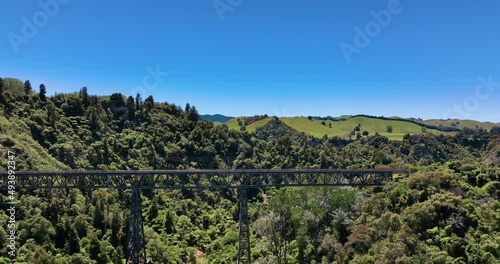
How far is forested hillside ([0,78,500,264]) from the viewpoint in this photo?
40.8 meters

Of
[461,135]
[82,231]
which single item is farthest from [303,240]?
[461,135]

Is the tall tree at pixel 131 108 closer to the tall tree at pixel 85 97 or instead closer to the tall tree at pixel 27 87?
the tall tree at pixel 85 97

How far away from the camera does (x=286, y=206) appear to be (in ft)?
186

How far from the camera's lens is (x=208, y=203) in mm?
89312

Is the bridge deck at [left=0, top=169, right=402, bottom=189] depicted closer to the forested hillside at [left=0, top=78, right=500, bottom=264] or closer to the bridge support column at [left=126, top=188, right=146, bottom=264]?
the bridge support column at [left=126, top=188, right=146, bottom=264]

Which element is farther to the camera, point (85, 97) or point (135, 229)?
point (85, 97)

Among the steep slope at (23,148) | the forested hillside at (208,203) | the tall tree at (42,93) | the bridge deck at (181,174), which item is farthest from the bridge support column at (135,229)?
the tall tree at (42,93)

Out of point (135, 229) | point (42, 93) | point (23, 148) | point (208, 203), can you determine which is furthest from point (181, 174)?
point (42, 93)

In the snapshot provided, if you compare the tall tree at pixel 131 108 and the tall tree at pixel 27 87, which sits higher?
the tall tree at pixel 27 87

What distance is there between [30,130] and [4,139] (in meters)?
13.0

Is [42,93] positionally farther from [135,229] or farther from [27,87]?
[135,229]

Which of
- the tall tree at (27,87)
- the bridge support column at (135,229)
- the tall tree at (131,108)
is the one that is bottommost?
the bridge support column at (135,229)

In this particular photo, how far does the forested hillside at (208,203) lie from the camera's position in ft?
134

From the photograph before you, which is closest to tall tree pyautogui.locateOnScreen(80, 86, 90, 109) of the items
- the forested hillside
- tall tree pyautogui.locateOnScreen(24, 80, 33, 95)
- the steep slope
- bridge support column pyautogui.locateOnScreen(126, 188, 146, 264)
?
the forested hillside
